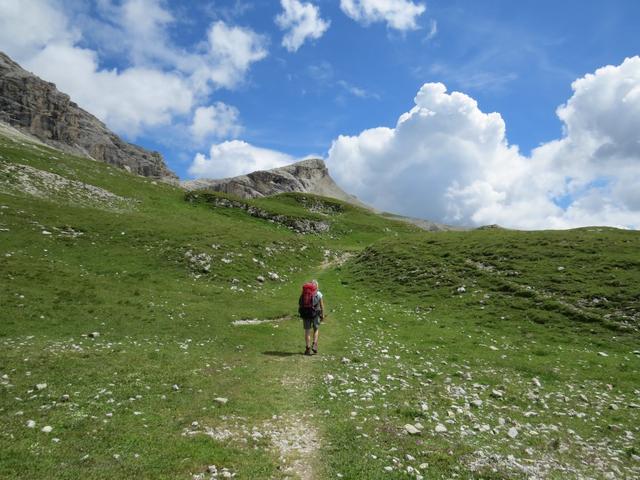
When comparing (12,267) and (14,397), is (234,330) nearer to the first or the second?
(14,397)

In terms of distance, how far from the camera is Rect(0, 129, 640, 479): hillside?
1084cm

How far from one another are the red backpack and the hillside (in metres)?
2.15

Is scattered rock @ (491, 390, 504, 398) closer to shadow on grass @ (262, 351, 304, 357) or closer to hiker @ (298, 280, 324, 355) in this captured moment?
hiker @ (298, 280, 324, 355)

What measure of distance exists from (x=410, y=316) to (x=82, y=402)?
76.1 feet

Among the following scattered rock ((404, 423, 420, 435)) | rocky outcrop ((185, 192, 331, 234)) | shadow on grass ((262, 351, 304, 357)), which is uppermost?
rocky outcrop ((185, 192, 331, 234))

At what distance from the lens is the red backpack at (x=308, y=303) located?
22.1 m

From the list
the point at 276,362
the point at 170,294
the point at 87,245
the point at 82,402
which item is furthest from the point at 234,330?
the point at 87,245

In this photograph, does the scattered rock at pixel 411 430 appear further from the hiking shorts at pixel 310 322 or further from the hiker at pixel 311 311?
the hiking shorts at pixel 310 322

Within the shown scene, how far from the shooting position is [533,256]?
40656 millimetres

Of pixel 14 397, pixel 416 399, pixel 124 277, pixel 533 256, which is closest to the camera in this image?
pixel 14 397

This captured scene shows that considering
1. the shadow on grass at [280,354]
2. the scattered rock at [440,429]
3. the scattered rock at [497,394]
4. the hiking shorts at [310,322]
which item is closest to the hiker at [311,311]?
the hiking shorts at [310,322]

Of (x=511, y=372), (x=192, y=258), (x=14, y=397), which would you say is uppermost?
(x=192, y=258)

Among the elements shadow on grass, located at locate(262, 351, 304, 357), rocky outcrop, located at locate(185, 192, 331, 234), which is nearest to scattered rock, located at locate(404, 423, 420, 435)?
shadow on grass, located at locate(262, 351, 304, 357)

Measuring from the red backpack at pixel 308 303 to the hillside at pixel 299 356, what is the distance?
215 centimetres
